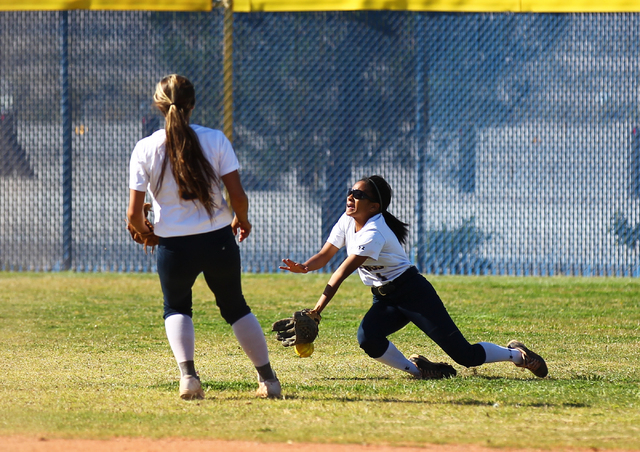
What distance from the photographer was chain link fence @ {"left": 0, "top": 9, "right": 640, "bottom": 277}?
419 inches

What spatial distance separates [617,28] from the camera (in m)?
10.6

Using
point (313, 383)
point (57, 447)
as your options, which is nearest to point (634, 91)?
point (313, 383)

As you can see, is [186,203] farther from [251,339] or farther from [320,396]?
[320,396]

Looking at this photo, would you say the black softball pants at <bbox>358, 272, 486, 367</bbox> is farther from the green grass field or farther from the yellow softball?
the yellow softball

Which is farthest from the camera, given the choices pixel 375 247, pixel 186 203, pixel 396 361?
pixel 396 361

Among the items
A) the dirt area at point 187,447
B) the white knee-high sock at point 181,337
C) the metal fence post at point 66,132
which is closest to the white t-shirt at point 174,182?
the white knee-high sock at point 181,337

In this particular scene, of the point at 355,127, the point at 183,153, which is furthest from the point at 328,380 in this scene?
the point at 355,127

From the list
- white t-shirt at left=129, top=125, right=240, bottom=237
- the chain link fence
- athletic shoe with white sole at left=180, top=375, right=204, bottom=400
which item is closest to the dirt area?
athletic shoe with white sole at left=180, top=375, right=204, bottom=400

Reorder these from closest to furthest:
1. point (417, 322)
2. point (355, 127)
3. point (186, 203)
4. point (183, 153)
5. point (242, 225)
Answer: point (183, 153) → point (186, 203) → point (242, 225) → point (417, 322) → point (355, 127)

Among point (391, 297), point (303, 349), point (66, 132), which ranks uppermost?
point (66, 132)

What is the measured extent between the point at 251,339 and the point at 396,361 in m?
1.08

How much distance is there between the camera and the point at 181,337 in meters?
4.32

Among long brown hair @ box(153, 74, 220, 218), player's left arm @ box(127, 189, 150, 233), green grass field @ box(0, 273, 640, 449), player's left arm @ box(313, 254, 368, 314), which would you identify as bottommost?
green grass field @ box(0, 273, 640, 449)

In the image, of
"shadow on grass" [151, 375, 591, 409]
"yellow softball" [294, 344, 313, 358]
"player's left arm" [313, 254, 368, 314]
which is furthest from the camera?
"yellow softball" [294, 344, 313, 358]
